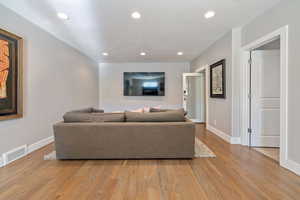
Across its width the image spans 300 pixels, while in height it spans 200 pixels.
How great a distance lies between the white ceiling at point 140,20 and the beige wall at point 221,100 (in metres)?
0.23

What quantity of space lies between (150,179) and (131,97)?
5456mm

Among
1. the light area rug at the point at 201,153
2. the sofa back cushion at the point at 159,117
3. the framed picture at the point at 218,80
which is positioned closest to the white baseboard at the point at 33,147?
the light area rug at the point at 201,153

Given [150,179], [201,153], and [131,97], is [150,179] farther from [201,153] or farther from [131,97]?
[131,97]

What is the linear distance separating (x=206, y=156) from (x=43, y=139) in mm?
3285

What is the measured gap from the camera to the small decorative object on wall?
8.43 feet

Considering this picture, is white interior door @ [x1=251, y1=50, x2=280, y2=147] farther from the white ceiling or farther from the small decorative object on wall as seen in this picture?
the small decorative object on wall

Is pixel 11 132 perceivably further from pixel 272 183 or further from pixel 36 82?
pixel 272 183

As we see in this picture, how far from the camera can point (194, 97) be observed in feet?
21.5

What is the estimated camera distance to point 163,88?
727cm

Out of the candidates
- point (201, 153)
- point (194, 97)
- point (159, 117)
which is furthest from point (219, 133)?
point (194, 97)

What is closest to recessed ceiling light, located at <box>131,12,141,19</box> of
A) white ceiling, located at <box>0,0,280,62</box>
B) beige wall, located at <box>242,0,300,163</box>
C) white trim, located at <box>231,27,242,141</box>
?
white ceiling, located at <box>0,0,280,62</box>

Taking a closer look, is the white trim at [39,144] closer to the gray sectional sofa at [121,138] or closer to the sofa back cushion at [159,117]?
the gray sectional sofa at [121,138]

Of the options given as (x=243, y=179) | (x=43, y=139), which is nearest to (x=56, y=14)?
(x=43, y=139)

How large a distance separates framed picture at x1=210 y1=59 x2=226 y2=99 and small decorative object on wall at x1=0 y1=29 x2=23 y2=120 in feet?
13.4
